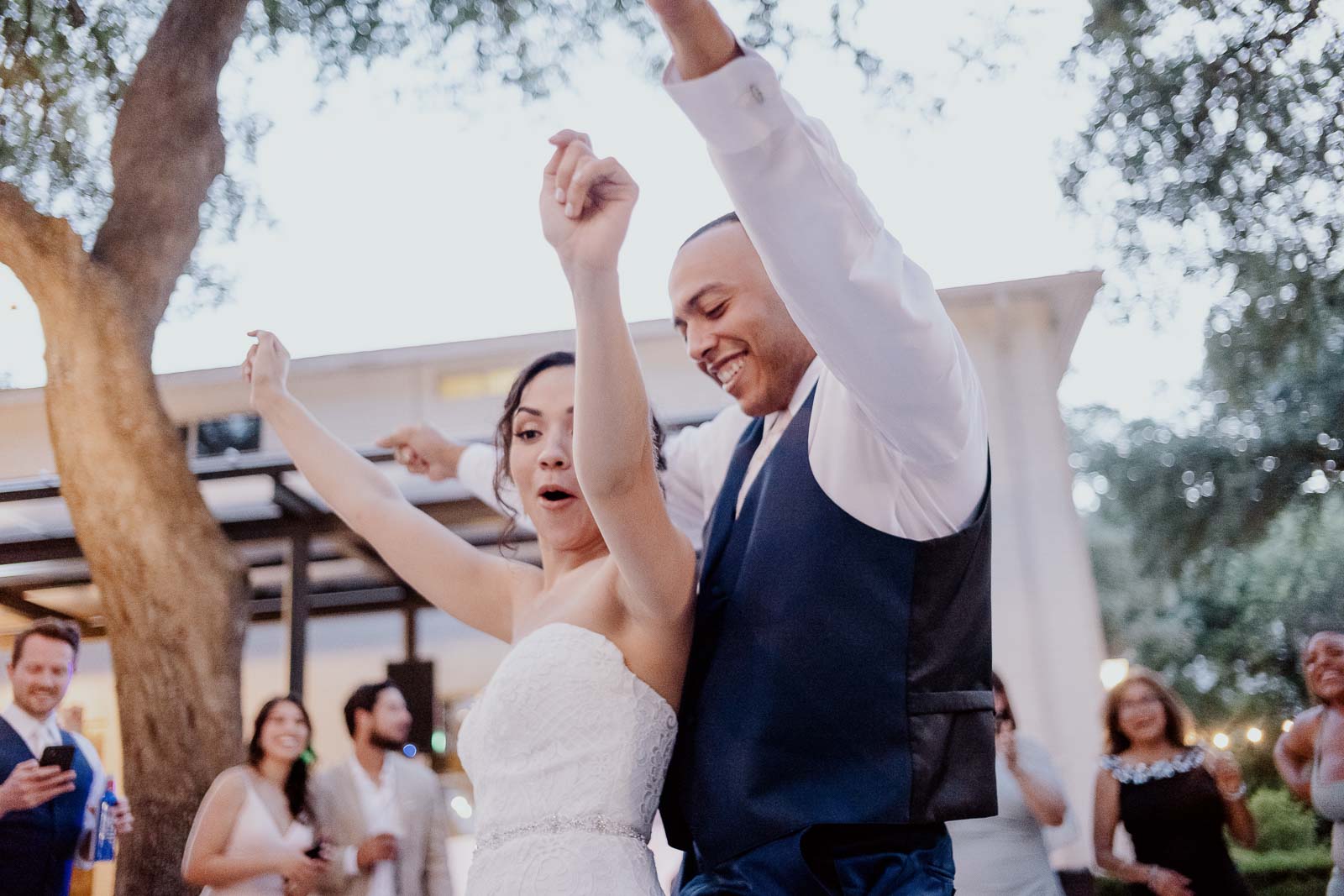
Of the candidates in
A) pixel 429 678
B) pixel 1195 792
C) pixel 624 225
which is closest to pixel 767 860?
pixel 624 225

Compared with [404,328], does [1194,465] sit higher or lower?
lower

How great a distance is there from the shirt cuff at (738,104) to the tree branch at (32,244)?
2.48m

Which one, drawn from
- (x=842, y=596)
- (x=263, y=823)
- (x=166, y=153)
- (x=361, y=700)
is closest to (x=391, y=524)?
(x=842, y=596)

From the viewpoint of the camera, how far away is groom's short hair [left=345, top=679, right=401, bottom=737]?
287cm

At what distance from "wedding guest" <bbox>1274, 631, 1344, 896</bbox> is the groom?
7.47ft

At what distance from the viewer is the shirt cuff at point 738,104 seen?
0.67 m

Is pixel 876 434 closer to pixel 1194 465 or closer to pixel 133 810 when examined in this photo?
pixel 133 810

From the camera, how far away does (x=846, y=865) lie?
32.7 inches

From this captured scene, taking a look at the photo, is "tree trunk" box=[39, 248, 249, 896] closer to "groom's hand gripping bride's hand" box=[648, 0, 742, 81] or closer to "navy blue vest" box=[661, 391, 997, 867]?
"navy blue vest" box=[661, 391, 997, 867]

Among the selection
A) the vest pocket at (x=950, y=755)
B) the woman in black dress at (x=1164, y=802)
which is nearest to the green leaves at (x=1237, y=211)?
the woman in black dress at (x=1164, y=802)

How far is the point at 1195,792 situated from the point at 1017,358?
1704 millimetres

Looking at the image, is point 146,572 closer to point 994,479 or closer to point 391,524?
point 391,524

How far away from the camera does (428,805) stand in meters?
2.75

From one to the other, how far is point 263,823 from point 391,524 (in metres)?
1.55
